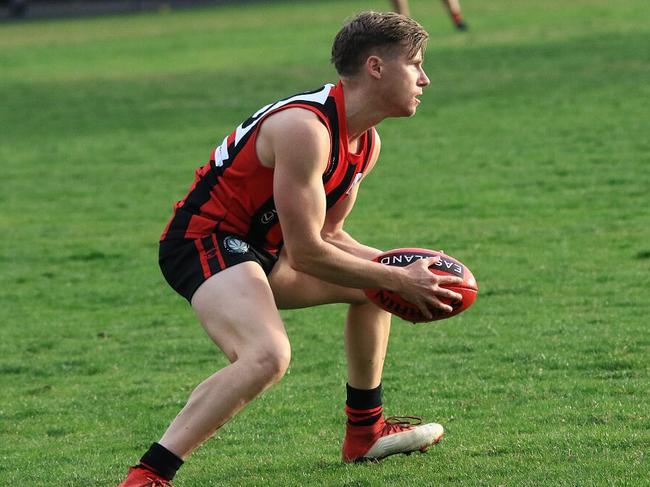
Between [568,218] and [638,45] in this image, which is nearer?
[568,218]

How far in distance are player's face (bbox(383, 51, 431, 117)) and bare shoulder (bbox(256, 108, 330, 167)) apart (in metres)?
0.33

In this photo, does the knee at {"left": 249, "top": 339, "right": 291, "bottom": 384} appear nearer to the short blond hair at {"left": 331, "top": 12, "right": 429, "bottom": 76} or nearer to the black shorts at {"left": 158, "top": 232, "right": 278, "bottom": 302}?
the black shorts at {"left": 158, "top": 232, "right": 278, "bottom": 302}

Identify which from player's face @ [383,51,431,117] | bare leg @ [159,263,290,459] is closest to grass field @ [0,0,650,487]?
bare leg @ [159,263,290,459]

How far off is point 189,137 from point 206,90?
4.16m

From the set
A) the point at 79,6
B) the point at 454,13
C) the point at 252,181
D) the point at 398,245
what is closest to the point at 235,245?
the point at 252,181

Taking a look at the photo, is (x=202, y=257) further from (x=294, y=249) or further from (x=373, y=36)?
(x=373, y=36)

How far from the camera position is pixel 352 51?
494 cm

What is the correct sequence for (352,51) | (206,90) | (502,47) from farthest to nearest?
(502,47), (206,90), (352,51)

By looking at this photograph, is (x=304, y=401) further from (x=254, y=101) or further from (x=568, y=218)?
(x=254, y=101)

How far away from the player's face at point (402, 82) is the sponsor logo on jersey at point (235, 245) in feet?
2.57

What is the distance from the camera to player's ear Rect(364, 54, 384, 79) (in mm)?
4914

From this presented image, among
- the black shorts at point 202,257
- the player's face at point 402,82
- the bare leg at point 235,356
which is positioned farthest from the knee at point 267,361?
the player's face at point 402,82

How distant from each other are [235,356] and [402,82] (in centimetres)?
123

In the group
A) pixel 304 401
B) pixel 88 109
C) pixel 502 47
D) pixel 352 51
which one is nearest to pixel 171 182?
pixel 88 109
